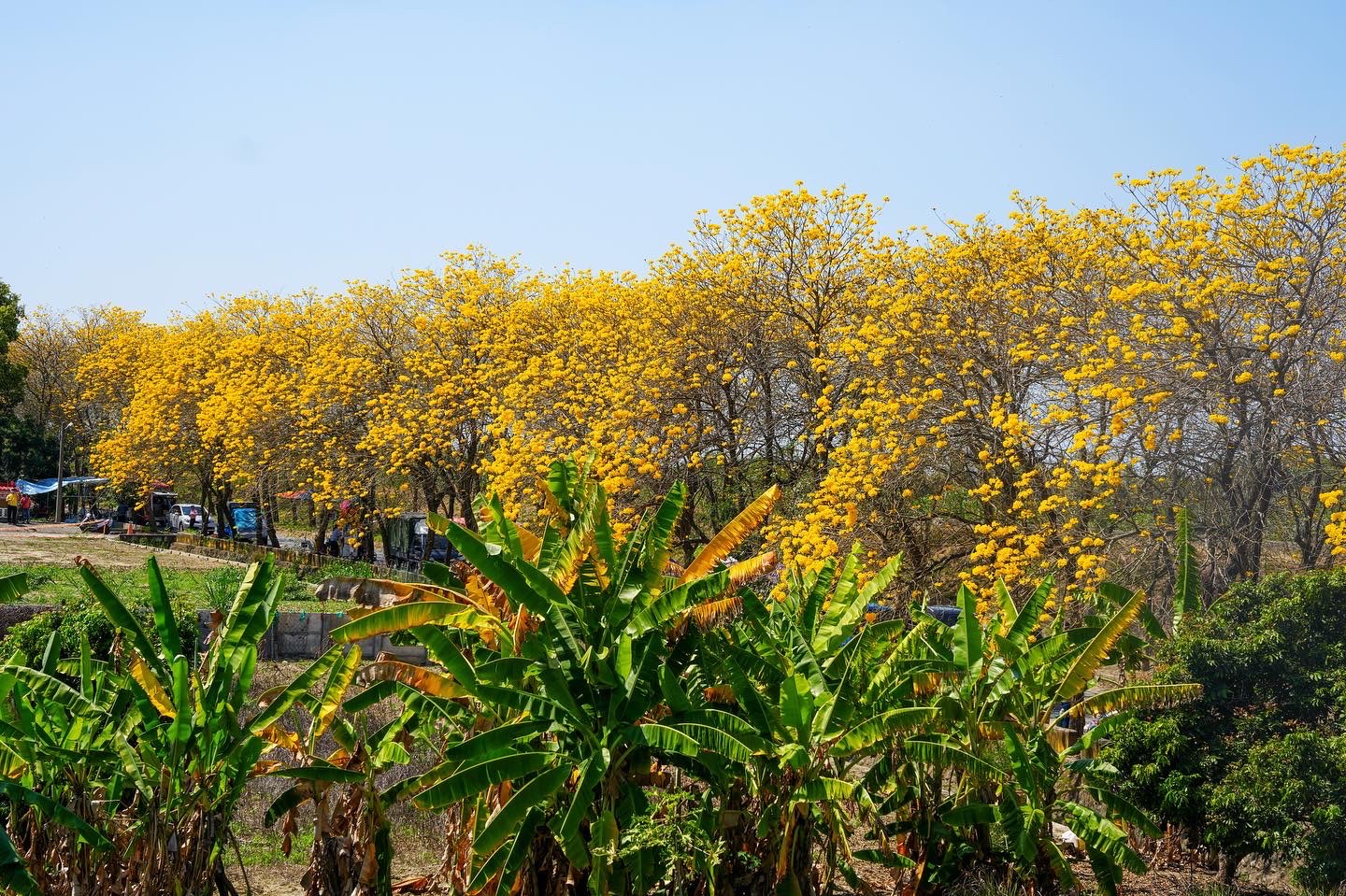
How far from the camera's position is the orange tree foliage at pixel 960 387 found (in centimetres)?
1348

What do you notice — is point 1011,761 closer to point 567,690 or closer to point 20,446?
point 567,690

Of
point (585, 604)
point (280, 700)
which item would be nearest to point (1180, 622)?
point (585, 604)

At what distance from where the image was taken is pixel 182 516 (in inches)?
2114

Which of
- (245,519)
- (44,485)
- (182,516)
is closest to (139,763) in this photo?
(245,519)

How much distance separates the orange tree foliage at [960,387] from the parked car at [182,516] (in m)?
27.9

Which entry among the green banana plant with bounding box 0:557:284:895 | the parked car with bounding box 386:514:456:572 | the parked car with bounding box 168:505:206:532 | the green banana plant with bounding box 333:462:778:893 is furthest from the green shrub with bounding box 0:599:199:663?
the parked car with bounding box 168:505:206:532

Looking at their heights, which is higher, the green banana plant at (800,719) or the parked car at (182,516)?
the parked car at (182,516)

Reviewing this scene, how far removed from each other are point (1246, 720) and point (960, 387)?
29.7ft

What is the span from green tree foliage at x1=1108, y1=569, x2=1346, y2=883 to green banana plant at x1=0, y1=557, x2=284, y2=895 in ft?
18.6

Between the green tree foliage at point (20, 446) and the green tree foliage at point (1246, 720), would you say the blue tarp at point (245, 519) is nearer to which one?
the green tree foliage at point (20, 446)

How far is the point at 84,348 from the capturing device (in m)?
60.3

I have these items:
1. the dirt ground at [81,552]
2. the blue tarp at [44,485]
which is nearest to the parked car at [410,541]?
the dirt ground at [81,552]

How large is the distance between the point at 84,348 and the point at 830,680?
199ft

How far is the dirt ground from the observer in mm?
32094
